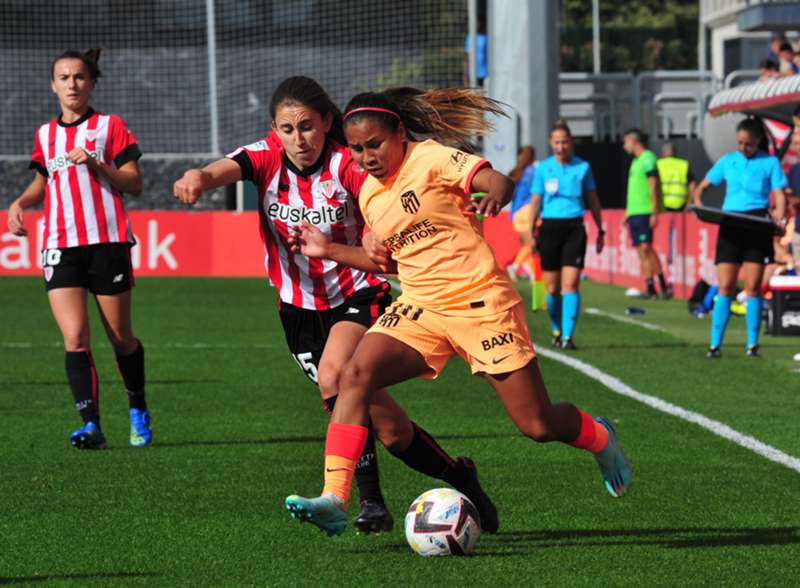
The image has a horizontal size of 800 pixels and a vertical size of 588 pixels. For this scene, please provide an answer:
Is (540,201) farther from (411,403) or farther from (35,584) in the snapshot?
(35,584)

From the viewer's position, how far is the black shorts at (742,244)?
1366cm

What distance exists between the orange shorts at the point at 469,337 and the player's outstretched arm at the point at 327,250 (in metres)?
0.24

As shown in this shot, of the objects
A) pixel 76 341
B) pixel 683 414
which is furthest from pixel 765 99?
pixel 76 341

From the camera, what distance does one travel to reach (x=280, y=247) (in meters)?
6.87

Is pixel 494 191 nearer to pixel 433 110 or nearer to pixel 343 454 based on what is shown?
pixel 433 110

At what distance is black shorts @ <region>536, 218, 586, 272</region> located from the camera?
15.1 metres

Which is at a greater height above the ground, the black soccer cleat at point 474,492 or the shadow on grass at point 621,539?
the black soccer cleat at point 474,492

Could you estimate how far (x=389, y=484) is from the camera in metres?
7.75

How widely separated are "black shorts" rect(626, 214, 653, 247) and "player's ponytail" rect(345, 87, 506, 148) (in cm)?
1523

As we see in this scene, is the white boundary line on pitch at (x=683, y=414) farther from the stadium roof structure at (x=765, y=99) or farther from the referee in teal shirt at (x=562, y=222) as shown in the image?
the stadium roof structure at (x=765, y=99)

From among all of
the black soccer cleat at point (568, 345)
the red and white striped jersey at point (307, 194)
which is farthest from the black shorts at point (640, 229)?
the red and white striped jersey at point (307, 194)

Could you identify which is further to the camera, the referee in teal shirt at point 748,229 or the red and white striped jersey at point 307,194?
the referee in teal shirt at point 748,229

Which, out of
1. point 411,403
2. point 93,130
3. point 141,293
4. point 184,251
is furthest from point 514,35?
point 93,130

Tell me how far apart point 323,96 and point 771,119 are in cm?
1433
